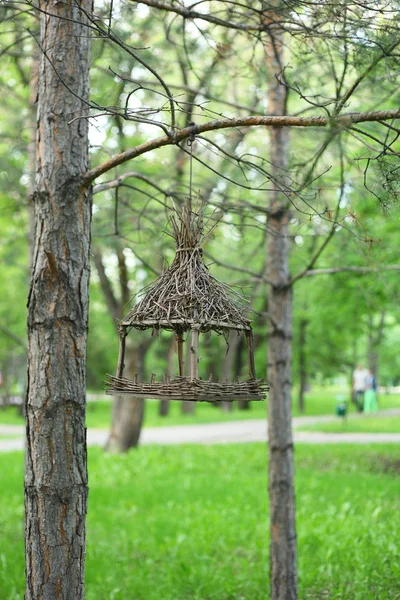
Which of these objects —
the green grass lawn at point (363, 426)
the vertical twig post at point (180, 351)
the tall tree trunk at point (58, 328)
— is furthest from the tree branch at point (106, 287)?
the tall tree trunk at point (58, 328)

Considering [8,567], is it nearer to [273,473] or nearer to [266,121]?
[273,473]

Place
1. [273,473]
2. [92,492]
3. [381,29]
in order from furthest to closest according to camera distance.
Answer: [92,492] → [273,473] → [381,29]

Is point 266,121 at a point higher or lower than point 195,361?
higher

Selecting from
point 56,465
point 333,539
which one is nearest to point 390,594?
point 333,539

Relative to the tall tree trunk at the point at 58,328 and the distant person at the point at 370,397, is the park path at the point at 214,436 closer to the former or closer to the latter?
the distant person at the point at 370,397

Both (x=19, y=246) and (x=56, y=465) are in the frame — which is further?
(x=19, y=246)

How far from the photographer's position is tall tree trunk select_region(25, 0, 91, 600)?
3113mm

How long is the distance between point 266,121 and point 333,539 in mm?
5099

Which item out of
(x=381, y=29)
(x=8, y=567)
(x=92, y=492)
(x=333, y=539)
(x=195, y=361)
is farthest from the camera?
(x=92, y=492)

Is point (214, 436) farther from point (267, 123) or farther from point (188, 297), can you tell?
point (267, 123)

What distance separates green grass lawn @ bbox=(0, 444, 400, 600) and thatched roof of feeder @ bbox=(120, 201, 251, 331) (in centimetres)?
299

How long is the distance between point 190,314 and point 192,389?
35 centimetres

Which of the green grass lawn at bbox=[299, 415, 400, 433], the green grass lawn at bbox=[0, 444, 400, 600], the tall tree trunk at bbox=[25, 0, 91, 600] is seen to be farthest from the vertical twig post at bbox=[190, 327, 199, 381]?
the green grass lawn at bbox=[299, 415, 400, 433]

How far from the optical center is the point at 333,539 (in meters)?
6.70
